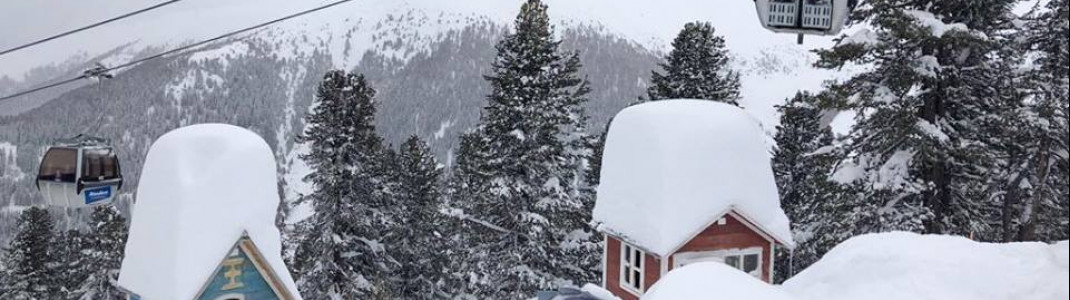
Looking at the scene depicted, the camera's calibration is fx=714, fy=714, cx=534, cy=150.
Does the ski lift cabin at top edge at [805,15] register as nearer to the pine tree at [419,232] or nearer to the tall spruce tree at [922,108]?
the tall spruce tree at [922,108]

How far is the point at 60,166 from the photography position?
1388 centimetres

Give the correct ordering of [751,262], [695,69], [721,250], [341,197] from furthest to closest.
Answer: [695,69], [341,197], [751,262], [721,250]

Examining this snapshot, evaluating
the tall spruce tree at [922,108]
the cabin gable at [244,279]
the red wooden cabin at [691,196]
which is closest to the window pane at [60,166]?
the cabin gable at [244,279]

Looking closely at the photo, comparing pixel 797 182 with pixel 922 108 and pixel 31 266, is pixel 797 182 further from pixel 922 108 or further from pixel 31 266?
pixel 31 266

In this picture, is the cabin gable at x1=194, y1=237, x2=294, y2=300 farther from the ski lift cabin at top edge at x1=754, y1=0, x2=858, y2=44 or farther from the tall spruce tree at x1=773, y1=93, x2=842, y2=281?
the tall spruce tree at x1=773, y1=93, x2=842, y2=281

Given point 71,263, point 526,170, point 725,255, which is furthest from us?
point 71,263

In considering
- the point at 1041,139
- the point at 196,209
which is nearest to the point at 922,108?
the point at 1041,139

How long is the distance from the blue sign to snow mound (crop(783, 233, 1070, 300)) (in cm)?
1347

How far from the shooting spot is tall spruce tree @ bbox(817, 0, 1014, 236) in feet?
52.1

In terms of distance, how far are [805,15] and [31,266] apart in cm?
4628

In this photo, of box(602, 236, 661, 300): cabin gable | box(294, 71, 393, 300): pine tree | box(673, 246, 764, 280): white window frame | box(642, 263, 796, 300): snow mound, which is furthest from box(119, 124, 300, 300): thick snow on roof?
box(642, 263, 796, 300): snow mound

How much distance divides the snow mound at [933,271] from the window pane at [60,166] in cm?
1357

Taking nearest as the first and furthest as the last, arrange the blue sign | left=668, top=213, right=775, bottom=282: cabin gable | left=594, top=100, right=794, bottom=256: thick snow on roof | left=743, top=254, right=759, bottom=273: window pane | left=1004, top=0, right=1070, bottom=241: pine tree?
1. the blue sign
2. left=1004, top=0, right=1070, bottom=241: pine tree
3. left=594, top=100, right=794, bottom=256: thick snow on roof
4. left=668, top=213, right=775, bottom=282: cabin gable
5. left=743, top=254, right=759, bottom=273: window pane

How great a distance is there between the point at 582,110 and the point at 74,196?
18.6m
